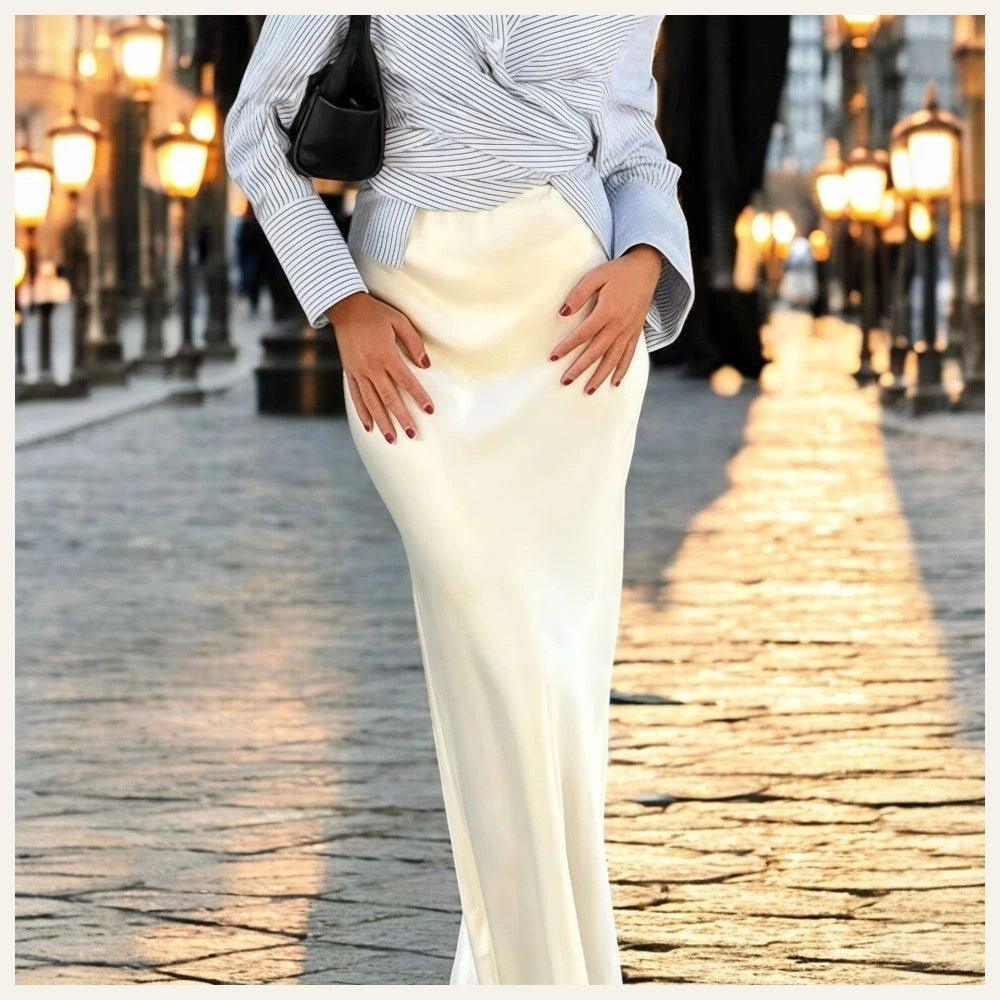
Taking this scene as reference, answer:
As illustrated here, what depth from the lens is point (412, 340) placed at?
9.00 feet

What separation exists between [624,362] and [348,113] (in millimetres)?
473

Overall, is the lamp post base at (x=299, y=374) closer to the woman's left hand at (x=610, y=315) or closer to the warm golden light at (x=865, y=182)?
the warm golden light at (x=865, y=182)

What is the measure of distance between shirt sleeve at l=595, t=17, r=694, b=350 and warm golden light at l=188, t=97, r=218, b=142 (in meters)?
18.6

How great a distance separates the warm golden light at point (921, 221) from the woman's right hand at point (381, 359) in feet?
51.6

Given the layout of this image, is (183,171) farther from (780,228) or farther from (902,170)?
(780,228)

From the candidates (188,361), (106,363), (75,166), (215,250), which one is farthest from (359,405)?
(215,250)

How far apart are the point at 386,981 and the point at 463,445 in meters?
1.17

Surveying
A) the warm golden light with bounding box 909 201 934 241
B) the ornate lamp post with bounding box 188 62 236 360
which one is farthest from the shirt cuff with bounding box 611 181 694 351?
the ornate lamp post with bounding box 188 62 236 360

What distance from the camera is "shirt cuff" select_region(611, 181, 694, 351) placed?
2822 mm

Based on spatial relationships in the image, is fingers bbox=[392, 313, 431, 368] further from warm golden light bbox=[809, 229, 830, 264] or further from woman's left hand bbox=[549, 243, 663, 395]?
warm golden light bbox=[809, 229, 830, 264]

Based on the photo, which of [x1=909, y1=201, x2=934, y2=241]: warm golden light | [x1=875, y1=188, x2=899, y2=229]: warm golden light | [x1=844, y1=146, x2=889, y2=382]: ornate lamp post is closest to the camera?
[x1=909, y1=201, x2=934, y2=241]: warm golden light

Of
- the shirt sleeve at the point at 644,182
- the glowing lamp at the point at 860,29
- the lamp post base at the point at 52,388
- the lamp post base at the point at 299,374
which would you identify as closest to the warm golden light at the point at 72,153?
the lamp post base at the point at 52,388

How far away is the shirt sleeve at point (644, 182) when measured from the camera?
284cm
